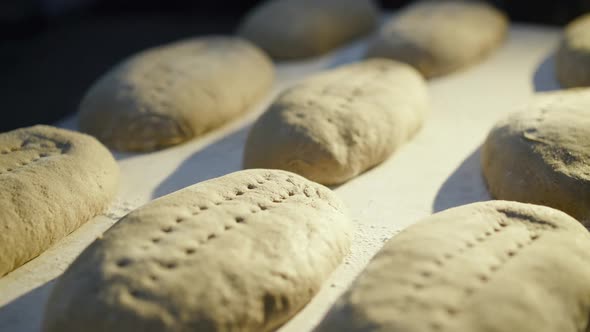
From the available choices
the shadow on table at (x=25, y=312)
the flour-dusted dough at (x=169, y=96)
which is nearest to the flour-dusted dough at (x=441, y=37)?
the flour-dusted dough at (x=169, y=96)

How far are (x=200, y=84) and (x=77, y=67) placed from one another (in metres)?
1.23

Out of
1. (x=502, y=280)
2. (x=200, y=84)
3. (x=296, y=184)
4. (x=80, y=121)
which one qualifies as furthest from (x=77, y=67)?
(x=502, y=280)

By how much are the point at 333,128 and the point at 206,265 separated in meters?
1.02

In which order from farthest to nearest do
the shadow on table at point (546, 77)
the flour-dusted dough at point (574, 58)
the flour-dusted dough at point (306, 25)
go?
1. the flour-dusted dough at point (306, 25)
2. the shadow on table at point (546, 77)
3. the flour-dusted dough at point (574, 58)

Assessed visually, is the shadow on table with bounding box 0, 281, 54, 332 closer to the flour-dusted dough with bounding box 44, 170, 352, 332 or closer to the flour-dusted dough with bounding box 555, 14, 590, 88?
the flour-dusted dough with bounding box 44, 170, 352, 332

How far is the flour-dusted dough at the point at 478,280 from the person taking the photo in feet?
4.64

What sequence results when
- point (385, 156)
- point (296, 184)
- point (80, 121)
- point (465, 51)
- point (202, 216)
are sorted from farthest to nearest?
point (465, 51), point (80, 121), point (385, 156), point (296, 184), point (202, 216)

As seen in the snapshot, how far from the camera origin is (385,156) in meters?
2.58

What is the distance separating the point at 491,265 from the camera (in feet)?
5.09

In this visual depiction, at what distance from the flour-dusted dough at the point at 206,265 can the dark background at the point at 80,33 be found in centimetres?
175

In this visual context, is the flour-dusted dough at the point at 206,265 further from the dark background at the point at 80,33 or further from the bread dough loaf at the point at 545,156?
the dark background at the point at 80,33

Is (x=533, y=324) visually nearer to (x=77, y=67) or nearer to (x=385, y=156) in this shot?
(x=385, y=156)

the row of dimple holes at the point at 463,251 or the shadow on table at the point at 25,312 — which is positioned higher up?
the row of dimple holes at the point at 463,251

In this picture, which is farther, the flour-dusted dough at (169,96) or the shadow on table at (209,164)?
the flour-dusted dough at (169,96)
